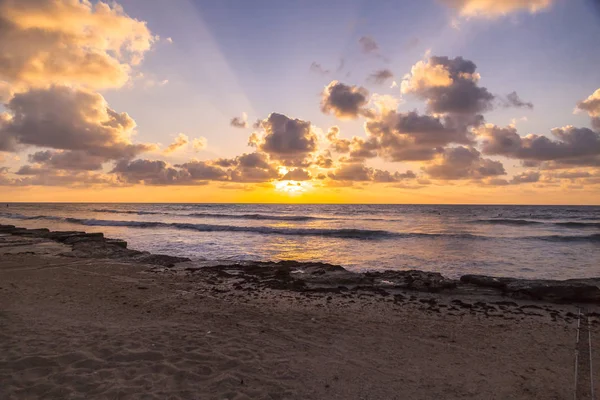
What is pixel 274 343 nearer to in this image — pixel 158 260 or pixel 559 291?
pixel 559 291

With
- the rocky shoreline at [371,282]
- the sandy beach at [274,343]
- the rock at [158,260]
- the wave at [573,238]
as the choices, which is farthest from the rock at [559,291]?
the wave at [573,238]

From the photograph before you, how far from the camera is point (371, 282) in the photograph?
1250cm

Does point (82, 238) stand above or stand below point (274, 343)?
above

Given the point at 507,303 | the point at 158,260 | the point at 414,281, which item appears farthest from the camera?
the point at 158,260

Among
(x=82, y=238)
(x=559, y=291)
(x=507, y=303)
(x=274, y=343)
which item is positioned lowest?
Result: (x=507, y=303)

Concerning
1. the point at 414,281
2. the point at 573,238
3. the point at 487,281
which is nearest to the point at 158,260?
the point at 414,281

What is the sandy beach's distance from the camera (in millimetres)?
5188

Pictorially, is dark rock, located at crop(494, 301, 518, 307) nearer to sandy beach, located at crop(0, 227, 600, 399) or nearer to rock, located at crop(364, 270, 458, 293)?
sandy beach, located at crop(0, 227, 600, 399)

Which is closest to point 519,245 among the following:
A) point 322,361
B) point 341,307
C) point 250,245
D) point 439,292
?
point 439,292

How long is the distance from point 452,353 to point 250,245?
20.2m

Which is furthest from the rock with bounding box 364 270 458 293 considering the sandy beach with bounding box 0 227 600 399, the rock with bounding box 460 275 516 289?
the rock with bounding box 460 275 516 289

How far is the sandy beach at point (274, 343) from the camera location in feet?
17.0

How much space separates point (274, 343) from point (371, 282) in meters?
6.40

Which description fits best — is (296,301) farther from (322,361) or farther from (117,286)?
(117,286)
